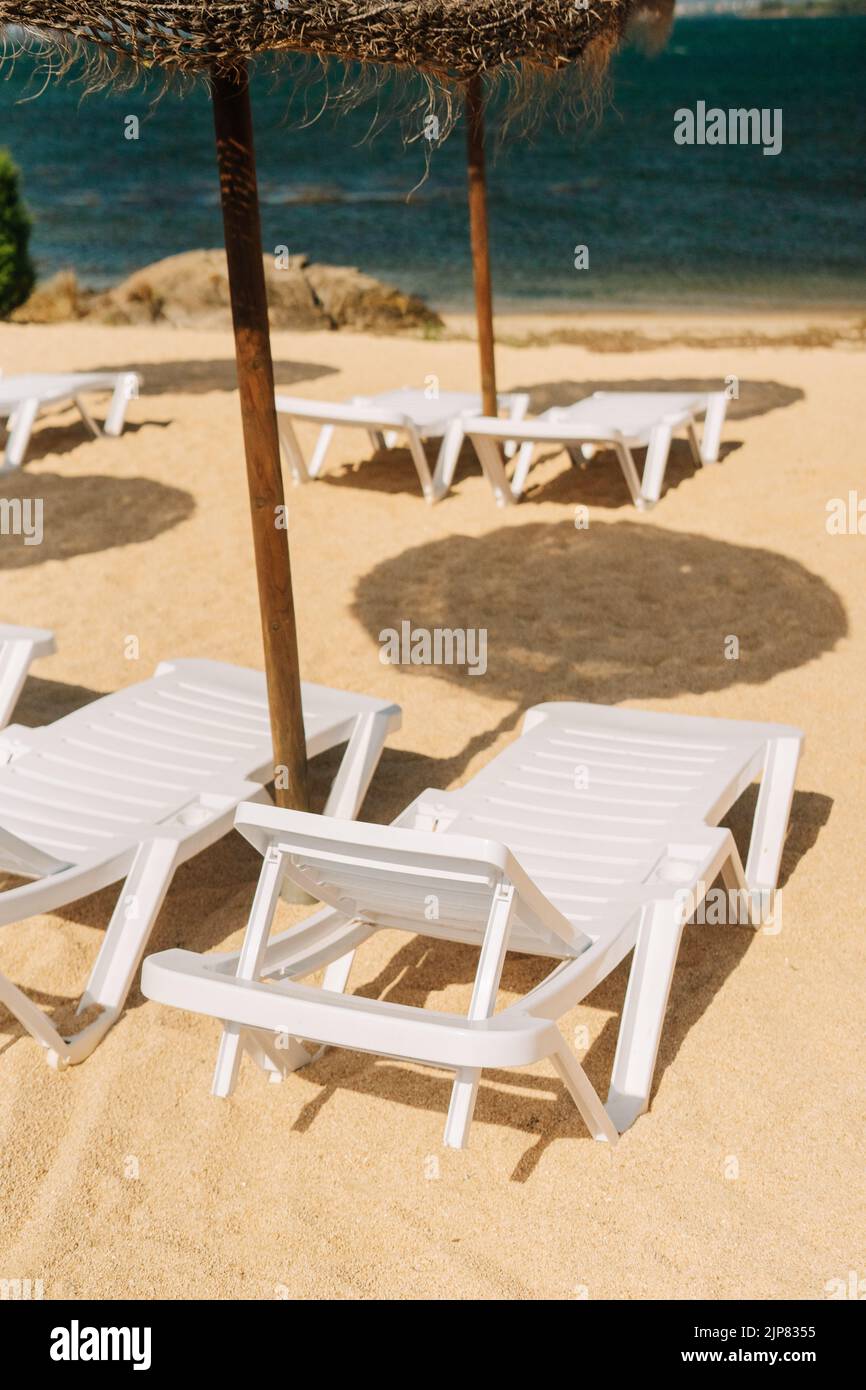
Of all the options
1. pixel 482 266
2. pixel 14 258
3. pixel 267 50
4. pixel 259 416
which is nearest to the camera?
pixel 267 50

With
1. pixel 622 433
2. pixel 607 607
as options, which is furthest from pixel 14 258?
pixel 607 607

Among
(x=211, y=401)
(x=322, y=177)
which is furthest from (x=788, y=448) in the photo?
(x=322, y=177)

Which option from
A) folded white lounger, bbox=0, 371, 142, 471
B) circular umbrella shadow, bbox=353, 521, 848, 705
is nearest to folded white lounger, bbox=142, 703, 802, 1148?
circular umbrella shadow, bbox=353, 521, 848, 705

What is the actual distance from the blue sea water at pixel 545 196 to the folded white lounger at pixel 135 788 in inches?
673

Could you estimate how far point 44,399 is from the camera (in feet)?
25.0

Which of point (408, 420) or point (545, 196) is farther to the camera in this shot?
point (545, 196)

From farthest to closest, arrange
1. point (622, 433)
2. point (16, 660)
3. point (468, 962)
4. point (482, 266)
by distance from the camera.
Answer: point (482, 266) < point (622, 433) < point (16, 660) < point (468, 962)

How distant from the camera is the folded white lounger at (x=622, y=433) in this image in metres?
6.68

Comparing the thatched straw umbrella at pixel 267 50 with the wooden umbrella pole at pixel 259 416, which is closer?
the thatched straw umbrella at pixel 267 50

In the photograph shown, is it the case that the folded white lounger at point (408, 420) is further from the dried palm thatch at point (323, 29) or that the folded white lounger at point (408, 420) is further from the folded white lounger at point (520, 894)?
the dried palm thatch at point (323, 29)

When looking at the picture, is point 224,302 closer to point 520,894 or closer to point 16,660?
point 16,660

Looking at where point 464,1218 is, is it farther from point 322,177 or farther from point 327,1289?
point 322,177

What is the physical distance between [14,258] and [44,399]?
26.8 feet

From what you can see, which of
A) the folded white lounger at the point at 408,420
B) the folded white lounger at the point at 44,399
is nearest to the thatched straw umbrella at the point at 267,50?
the folded white lounger at the point at 408,420
